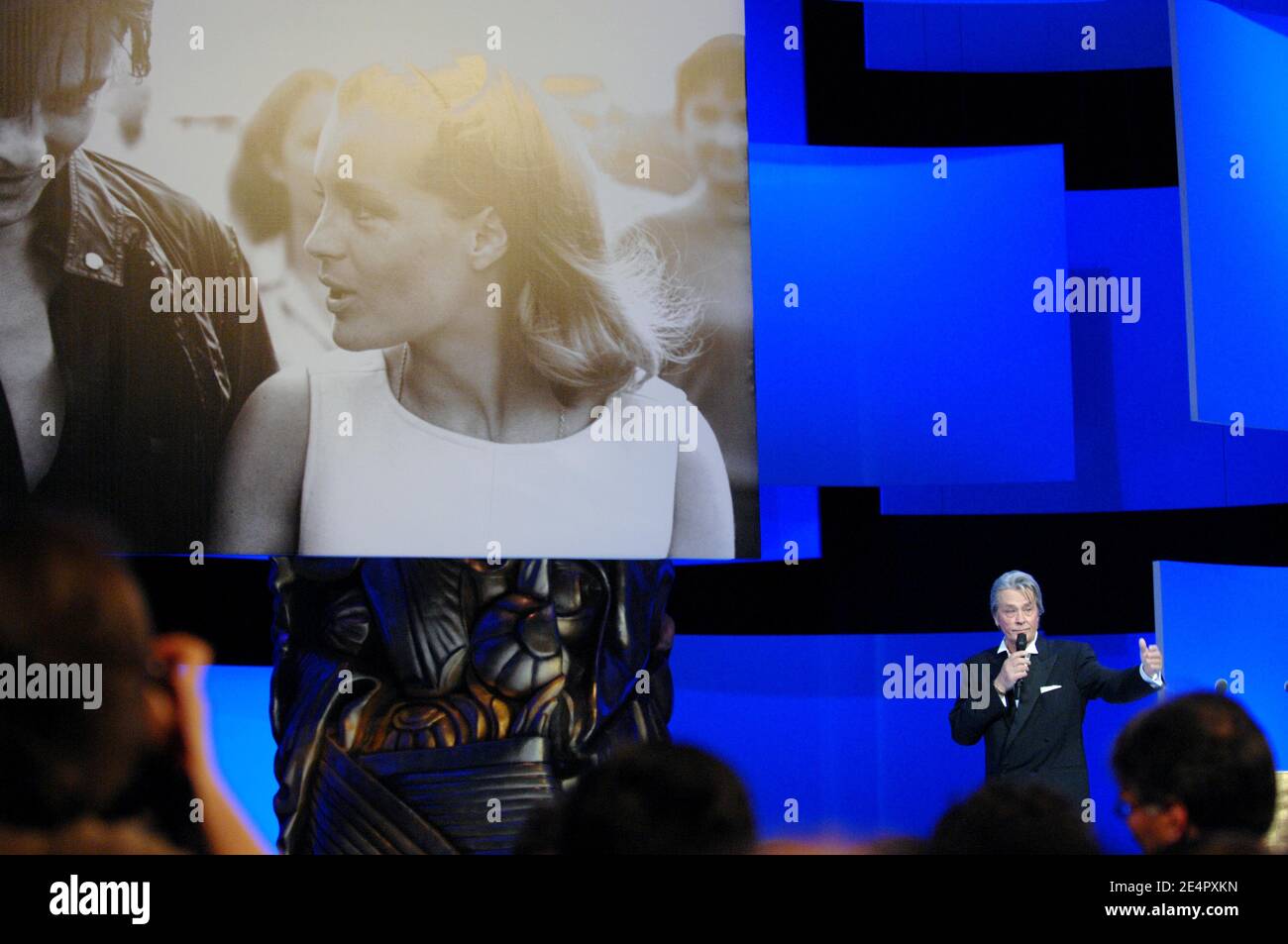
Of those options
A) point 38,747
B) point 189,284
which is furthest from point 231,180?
point 38,747

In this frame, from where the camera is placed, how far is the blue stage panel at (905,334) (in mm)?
4957

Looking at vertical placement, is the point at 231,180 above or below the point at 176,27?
below

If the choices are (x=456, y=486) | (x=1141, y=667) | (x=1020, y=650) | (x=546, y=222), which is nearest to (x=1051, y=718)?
(x=1020, y=650)

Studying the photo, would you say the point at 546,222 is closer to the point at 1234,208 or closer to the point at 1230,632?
the point at 1234,208

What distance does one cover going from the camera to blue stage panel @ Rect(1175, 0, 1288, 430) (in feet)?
16.0

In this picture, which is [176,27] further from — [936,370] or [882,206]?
[936,370]

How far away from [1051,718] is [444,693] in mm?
1954

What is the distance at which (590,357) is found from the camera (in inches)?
191

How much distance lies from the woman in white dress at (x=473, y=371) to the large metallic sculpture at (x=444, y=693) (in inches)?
5.2

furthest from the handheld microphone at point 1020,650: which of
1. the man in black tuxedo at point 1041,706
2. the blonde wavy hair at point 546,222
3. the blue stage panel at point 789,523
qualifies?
the blonde wavy hair at point 546,222

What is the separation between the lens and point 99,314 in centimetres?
477

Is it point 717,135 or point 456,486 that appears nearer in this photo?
point 456,486

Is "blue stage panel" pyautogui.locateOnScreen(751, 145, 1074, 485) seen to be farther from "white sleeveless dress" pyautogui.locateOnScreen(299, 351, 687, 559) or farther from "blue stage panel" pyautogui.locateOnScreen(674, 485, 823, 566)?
"white sleeveless dress" pyautogui.locateOnScreen(299, 351, 687, 559)

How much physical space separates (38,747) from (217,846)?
25.5 inches
